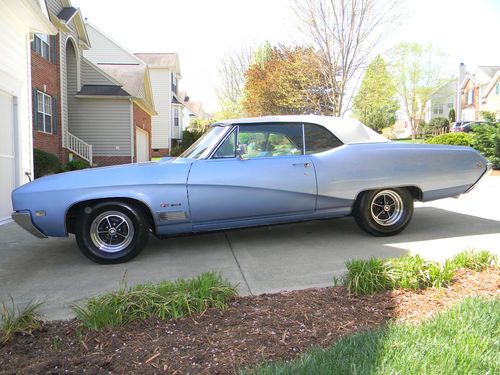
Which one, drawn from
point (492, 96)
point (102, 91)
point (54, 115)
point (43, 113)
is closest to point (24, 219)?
point (43, 113)

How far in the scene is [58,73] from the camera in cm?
1873

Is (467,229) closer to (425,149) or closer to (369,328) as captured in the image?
(425,149)

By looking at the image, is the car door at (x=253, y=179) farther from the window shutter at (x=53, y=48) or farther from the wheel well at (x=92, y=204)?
the window shutter at (x=53, y=48)

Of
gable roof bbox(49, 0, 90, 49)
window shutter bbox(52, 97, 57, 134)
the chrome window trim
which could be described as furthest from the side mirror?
gable roof bbox(49, 0, 90, 49)

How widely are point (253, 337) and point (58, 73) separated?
740 inches

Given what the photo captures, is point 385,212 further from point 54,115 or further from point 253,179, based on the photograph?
point 54,115

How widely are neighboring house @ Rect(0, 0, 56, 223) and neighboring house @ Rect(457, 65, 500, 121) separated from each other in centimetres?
4243

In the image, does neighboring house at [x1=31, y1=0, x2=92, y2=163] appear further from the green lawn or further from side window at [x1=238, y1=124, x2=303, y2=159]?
the green lawn

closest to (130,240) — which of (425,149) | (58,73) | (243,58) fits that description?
(425,149)

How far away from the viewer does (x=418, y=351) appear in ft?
7.86

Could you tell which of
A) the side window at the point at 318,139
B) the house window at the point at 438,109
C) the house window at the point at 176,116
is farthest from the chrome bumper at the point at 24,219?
the house window at the point at 438,109

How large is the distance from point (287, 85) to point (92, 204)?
2060 cm

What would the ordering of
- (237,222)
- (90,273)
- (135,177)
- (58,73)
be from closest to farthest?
(90,273) < (135,177) < (237,222) < (58,73)

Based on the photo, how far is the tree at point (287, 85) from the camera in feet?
66.9
